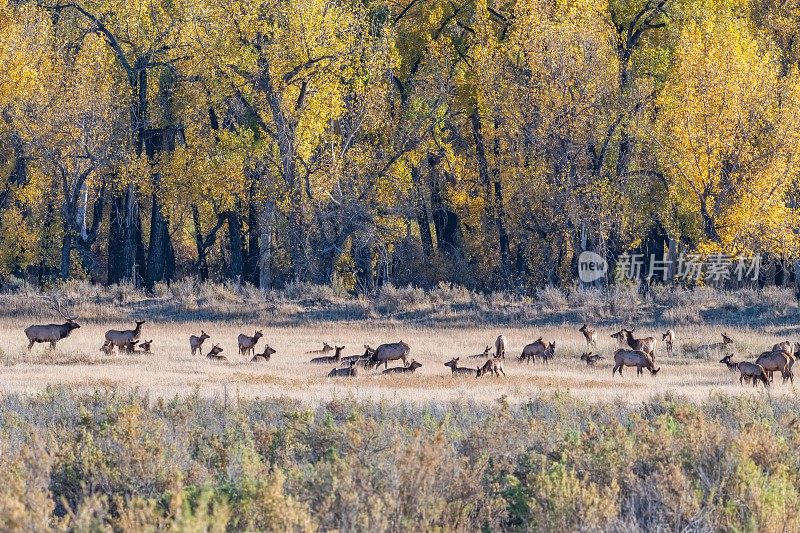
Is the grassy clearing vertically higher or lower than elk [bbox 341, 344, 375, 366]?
lower

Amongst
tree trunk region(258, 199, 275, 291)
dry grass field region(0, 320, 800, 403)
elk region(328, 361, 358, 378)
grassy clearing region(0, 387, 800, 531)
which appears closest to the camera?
grassy clearing region(0, 387, 800, 531)

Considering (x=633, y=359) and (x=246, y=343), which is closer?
(x=633, y=359)

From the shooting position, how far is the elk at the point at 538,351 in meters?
24.4

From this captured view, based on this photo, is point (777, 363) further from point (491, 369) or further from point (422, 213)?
point (422, 213)

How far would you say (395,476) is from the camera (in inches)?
363

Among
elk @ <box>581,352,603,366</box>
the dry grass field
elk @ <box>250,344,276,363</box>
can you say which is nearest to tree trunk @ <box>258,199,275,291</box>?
the dry grass field

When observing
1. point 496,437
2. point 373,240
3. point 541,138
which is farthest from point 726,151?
point 496,437

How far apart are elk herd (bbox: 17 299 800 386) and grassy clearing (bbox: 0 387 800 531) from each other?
777 centimetres

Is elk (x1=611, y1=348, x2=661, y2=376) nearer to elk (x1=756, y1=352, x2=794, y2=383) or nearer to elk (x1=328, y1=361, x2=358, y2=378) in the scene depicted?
elk (x1=756, y1=352, x2=794, y2=383)

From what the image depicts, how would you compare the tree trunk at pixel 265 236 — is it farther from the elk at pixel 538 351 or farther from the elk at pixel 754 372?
the elk at pixel 754 372

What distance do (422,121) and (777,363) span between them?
2195 centimetres

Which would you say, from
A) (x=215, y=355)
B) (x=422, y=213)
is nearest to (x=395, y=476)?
(x=215, y=355)

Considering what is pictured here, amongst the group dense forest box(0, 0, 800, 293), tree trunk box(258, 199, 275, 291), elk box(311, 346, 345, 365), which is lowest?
elk box(311, 346, 345, 365)

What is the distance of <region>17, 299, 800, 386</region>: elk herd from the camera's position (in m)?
21.3
